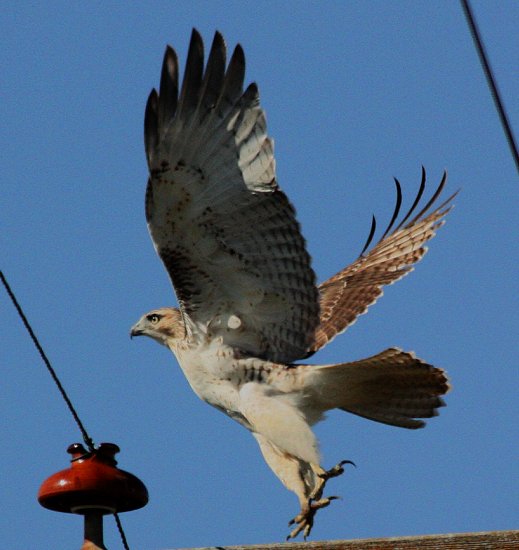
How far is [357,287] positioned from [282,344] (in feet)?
6.39

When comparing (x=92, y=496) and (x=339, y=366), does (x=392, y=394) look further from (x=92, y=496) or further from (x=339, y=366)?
(x=92, y=496)

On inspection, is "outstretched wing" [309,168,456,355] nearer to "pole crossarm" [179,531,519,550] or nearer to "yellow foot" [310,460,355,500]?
"yellow foot" [310,460,355,500]

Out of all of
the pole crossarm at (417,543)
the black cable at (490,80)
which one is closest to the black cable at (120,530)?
the pole crossarm at (417,543)

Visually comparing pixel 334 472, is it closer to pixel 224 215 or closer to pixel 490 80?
pixel 224 215

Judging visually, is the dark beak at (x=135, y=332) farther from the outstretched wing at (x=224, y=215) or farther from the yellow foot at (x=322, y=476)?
the yellow foot at (x=322, y=476)

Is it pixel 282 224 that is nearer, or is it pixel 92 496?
pixel 92 496

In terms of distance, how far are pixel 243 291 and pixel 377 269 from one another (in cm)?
249

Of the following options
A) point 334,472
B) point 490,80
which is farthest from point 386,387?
point 490,80

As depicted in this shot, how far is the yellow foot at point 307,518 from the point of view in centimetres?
779

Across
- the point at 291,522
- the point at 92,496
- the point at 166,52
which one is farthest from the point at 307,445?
the point at 166,52

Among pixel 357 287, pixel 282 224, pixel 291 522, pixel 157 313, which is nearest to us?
pixel 291 522

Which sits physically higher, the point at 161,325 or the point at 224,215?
the point at 224,215

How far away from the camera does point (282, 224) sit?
8328 millimetres

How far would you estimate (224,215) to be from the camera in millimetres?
8242
